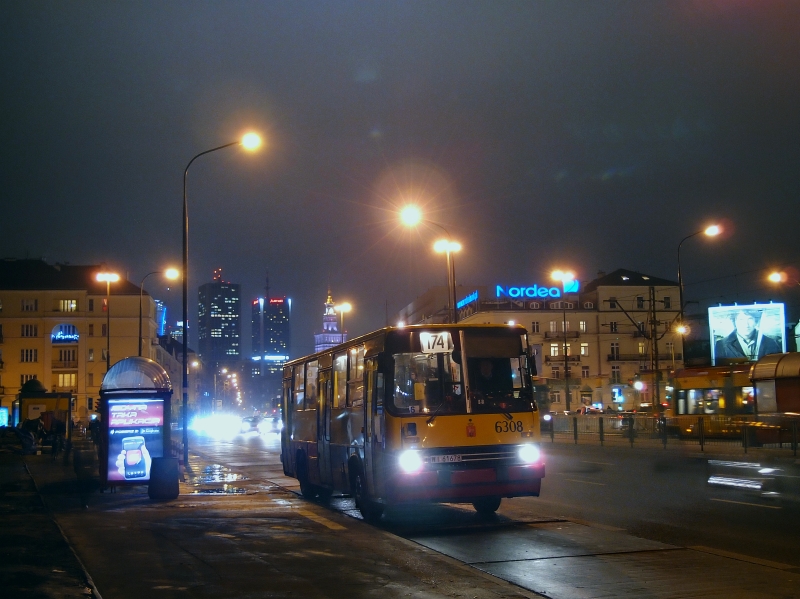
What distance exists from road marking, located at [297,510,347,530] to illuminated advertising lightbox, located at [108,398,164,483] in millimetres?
5750

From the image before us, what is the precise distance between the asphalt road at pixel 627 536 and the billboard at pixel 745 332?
27.1 metres

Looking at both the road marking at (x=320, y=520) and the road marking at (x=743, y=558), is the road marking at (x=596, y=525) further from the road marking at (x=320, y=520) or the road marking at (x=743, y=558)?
the road marking at (x=320, y=520)

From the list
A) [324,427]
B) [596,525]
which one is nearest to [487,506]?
[596,525]

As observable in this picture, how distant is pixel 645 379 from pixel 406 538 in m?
47.9

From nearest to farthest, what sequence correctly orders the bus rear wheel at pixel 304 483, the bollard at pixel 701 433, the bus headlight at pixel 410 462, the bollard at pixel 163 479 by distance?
the bus headlight at pixel 410 462 → the bollard at pixel 163 479 → the bus rear wheel at pixel 304 483 → the bollard at pixel 701 433

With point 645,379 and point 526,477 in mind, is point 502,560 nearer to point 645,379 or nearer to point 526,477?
point 526,477

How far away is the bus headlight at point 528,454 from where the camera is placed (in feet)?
44.6

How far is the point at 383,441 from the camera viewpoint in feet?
44.3

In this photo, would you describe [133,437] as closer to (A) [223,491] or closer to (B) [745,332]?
(A) [223,491]

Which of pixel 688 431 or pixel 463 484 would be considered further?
pixel 688 431

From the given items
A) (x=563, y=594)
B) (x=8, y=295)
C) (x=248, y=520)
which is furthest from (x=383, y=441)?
(x=8, y=295)

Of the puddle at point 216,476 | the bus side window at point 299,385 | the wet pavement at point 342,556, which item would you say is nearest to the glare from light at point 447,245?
the puddle at point 216,476

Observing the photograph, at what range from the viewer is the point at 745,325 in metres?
46.8

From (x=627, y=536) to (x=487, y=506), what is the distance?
133 inches
